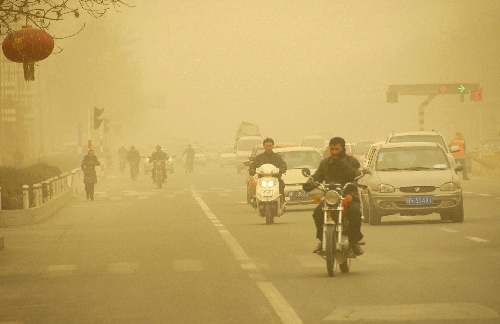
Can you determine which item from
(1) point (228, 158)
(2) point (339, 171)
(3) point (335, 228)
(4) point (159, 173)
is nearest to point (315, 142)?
(1) point (228, 158)

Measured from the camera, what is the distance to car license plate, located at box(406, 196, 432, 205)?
24781 mm

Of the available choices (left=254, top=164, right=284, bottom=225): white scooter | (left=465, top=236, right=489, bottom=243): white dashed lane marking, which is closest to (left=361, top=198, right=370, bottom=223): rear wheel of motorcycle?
(left=254, top=164, right=284, bottom=225): white scooter

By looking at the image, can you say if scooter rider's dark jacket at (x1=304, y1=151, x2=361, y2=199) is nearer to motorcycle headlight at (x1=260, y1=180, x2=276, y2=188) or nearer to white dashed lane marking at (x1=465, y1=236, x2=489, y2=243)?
white dashed lane marking at (x1=465, y1=236, x2=489, y2=243)

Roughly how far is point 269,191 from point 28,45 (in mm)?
8793

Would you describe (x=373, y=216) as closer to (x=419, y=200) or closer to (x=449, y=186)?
(x=419, y=200)

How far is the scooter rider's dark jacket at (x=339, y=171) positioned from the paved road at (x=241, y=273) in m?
1.10

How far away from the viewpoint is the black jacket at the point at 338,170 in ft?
53.3

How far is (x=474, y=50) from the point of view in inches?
3752

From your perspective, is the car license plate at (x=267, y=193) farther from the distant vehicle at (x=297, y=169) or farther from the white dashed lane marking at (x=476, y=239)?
the white dashed lane marking at (x=476, y=239)

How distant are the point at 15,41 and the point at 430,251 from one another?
6.37m

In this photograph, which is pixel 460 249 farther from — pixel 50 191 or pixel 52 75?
pixel 52 75

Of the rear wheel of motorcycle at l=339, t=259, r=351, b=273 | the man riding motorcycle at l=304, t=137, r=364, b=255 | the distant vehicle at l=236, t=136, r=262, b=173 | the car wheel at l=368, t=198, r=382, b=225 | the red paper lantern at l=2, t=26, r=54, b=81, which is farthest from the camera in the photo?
the distant vehicle at l=236, t=136, r=262, b=173

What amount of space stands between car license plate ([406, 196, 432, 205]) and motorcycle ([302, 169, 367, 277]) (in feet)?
29.2

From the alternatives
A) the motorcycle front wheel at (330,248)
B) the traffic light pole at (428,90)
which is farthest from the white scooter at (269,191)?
the traffic light pole at (428,90)
